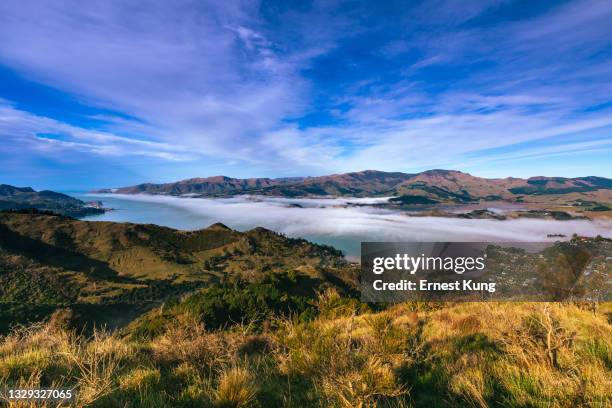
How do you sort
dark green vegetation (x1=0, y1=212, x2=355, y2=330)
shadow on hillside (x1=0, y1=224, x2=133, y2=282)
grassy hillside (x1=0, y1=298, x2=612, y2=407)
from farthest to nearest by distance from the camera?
shadow on hillside (x1=0, y1=224, x2=133, y2=282)
dark green vegetation (x1=0, y1=212, x2=355, y2=330)
grassy hillside (x1=0, y1=298, x2=612, y2=407)

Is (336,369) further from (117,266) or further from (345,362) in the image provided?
(117,266)

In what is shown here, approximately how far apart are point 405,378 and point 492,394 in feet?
4.07

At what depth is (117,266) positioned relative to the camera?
15188 cm

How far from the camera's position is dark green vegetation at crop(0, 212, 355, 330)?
→ 287 feet

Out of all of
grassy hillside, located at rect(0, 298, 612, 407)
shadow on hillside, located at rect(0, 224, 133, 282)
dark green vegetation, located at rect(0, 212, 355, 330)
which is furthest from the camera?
shadow on hillside, located at rect(0, 224, 133, 282)

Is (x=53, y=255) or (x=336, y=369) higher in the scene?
(x=336, y=369)

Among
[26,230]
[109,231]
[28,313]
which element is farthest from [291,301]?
[26,230]

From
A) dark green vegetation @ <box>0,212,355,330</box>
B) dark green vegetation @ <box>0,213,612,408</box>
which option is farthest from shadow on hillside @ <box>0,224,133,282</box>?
dark green vegetation @ <box>0,213,612,408</box>

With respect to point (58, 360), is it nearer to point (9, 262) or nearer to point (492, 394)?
point (492, 394)

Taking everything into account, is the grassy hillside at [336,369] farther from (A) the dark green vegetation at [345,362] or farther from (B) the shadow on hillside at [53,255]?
(B) the shadow on hillside at [53,255]

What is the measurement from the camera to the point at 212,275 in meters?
144

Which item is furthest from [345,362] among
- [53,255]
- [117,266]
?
[53,255]

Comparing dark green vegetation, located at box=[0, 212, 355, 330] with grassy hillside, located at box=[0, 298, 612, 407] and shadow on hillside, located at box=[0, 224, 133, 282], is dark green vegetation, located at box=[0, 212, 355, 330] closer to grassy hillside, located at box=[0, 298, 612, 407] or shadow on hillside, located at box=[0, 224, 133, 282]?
shadow on hillside, located at box=[0, 224, 133, 282]

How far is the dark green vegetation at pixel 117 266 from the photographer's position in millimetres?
87375
